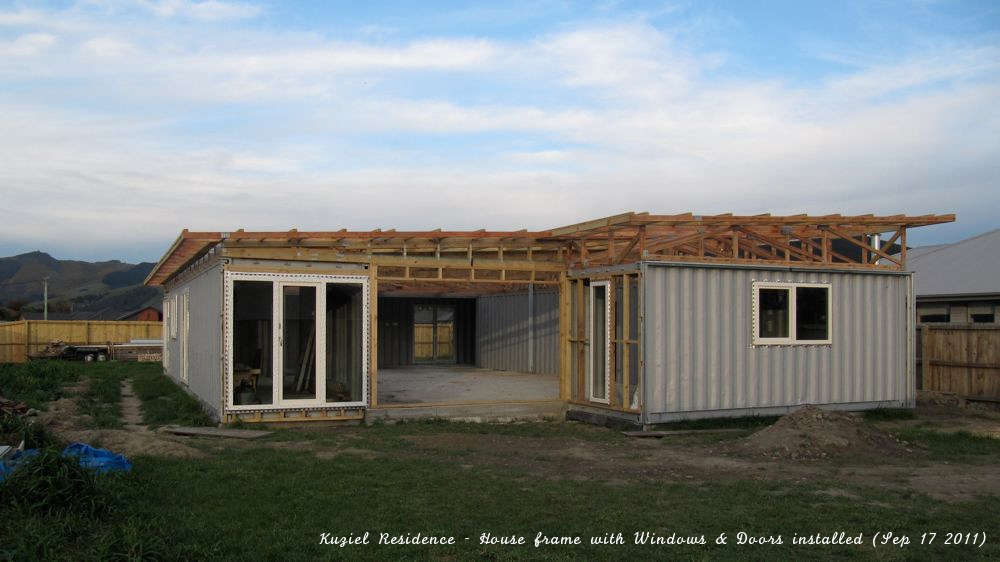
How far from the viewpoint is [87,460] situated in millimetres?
6949

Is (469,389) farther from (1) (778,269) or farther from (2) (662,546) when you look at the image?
(2) (662,546)

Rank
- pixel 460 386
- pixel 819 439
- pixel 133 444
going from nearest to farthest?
pixel 133 444
pixel 819 439
pixel 460 386

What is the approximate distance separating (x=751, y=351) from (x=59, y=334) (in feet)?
97.5

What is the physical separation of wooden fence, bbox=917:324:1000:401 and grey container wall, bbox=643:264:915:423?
6.12 ft

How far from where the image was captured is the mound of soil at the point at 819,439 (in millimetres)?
9438

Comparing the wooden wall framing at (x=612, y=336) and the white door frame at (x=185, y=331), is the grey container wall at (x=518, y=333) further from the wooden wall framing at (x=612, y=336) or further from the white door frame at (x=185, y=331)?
the white door frame at (x=185, y=331)

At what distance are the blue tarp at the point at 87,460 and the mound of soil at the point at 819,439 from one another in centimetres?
684

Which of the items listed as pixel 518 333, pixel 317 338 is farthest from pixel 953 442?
pixel 518 333

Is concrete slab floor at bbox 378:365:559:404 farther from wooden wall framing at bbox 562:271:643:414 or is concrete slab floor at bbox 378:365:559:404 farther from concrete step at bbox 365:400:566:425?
wooden wall framing at bbox 562:271:643:414

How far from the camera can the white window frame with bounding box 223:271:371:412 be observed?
11469 mm

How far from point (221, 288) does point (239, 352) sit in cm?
100

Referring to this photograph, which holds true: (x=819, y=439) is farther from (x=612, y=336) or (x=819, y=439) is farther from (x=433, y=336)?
(x=433, y=336)

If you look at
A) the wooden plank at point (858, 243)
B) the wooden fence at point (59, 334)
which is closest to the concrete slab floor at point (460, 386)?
the wooden plank at point (858, 243)

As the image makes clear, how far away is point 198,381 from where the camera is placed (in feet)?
46.4
